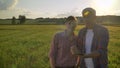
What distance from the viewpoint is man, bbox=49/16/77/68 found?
5.58 m

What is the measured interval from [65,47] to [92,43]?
1.98 feet

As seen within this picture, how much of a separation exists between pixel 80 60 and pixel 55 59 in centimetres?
54

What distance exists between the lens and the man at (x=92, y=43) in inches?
200

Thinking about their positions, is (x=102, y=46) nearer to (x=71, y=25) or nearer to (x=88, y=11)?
(x=88, y=11)

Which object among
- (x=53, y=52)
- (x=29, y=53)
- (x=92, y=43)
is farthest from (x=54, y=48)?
(x=29, y=53)

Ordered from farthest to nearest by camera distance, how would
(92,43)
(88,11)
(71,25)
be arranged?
(71,25) < (92,43) < (88,11)

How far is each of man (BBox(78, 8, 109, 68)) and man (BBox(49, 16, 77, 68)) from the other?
0.34 meters

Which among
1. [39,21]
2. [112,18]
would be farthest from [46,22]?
[112,18]

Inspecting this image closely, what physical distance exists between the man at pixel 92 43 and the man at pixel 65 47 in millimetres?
337

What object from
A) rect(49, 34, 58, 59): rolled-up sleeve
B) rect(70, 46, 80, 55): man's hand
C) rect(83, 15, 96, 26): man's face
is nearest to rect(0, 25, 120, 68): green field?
rect(49, 34, 58, 59): rolled-up sleeve

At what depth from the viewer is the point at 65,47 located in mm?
5656

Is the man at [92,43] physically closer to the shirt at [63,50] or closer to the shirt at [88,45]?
the shirt at [88,45]

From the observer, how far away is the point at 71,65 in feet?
18.4

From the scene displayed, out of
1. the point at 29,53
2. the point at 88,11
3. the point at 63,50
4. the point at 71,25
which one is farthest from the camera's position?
the point at 29,53
